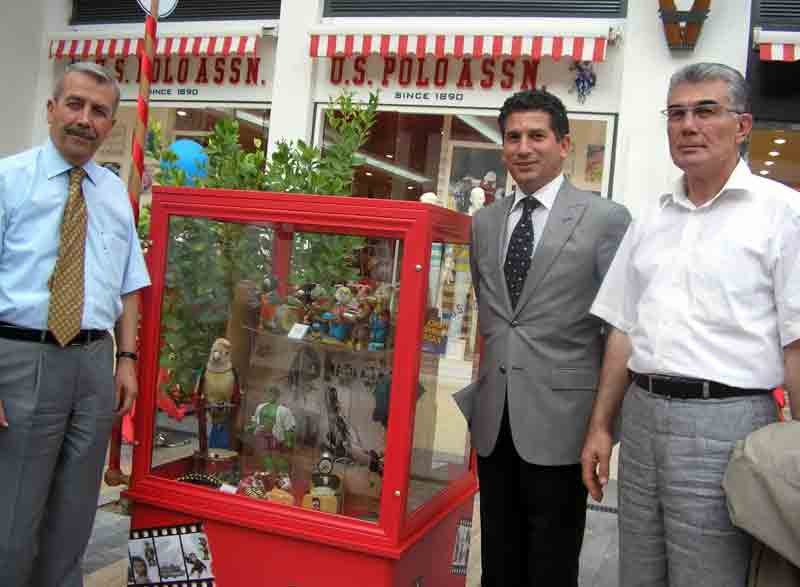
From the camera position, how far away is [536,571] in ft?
7.95

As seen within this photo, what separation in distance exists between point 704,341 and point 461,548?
1.59 meters

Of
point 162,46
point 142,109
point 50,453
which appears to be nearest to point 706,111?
point 50,453

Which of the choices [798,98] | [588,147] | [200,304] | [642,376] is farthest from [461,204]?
[642,376]

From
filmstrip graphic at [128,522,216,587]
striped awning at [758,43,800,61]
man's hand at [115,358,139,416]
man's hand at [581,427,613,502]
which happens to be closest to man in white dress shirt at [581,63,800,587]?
man's hand at [581,427,613,502]

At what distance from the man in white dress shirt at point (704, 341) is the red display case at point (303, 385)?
707mm

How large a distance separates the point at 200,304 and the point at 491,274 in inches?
42.9

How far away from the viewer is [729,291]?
189 centimetres

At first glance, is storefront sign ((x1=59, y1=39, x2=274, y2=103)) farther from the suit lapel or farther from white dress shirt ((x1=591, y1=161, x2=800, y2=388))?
white dress shirt ((x1=591, y1=161, x2=800, y2=388))

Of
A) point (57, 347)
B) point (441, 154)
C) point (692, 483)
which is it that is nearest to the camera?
point (692, 483)

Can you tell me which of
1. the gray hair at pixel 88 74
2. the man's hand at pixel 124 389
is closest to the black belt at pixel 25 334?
the man's hand at pixel 124 389

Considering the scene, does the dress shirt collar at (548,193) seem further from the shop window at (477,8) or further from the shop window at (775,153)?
the shop window at (477,8)

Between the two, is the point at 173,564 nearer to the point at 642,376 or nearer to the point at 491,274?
the point at 491,274

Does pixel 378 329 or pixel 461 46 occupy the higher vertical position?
pixel 461 46

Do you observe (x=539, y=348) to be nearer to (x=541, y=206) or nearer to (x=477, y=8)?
(x=541, y=206)
